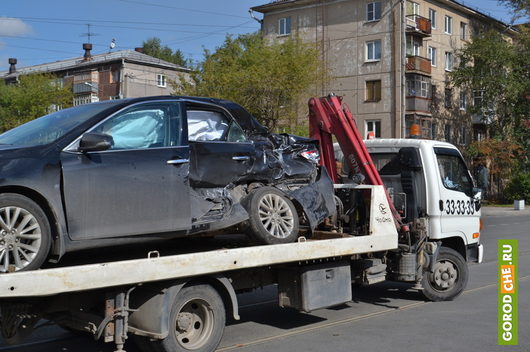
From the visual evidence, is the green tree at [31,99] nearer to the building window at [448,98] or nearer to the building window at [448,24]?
the building window at [448,98]

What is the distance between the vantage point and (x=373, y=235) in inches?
294

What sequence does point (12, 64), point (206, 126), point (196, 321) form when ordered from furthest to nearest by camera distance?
point (12, 64) → point (206, 126) → point (196, 321)

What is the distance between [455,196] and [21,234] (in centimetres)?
630

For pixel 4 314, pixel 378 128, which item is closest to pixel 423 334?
pixel 4 314

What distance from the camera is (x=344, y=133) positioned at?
8.28m

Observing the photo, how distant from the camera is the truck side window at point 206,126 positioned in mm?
6328

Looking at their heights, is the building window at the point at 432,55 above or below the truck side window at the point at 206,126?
above

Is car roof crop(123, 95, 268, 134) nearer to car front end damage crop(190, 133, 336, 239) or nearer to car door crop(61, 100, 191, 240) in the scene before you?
car front end damage crop(190, 133, 336, 239)

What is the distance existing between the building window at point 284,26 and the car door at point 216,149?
43350 mm

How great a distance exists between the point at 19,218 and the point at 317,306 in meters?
3.48

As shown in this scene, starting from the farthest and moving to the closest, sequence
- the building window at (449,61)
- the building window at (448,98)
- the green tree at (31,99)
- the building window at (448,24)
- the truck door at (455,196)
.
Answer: the building window at (448,98) → the building window at (449,61) → the building window at (448,24) → the green tree at (31,99) → the truck door at (455,196)

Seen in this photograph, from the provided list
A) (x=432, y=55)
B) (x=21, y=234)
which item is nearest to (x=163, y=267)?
(x=21, y=234)

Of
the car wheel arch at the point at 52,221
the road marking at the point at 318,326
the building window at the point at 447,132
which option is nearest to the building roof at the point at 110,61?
the building window at the point at 447,132

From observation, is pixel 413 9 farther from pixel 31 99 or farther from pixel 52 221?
pixel 52 221
